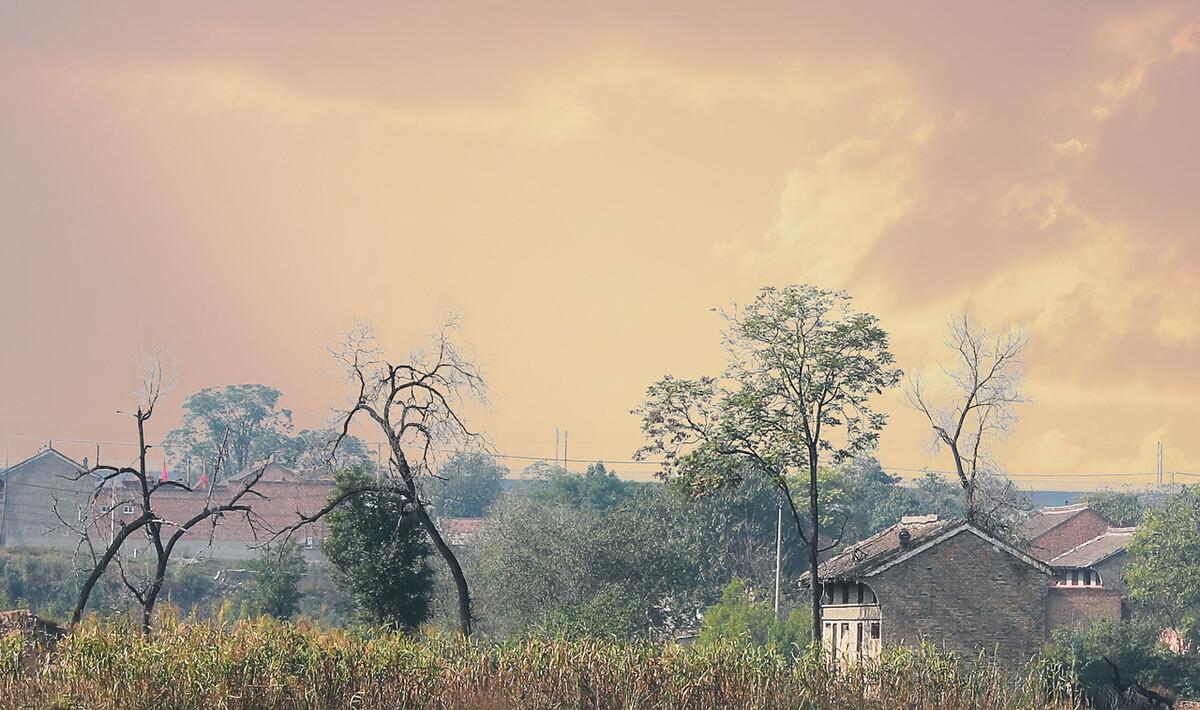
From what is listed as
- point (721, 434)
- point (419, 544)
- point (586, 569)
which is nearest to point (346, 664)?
point (419, 544)

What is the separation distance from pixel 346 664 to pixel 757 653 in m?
8.66

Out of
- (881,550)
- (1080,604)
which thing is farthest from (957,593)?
(1080,604)

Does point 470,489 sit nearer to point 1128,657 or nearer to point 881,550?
point 1128,657

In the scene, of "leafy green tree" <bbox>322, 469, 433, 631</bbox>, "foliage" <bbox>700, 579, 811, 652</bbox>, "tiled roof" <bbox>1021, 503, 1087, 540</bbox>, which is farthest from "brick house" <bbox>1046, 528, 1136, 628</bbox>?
"leafy green tree" <bbox>322, 469, 433, 631</bbox>

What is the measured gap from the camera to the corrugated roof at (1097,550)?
93062 mm

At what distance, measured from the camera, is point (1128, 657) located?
68.9 m

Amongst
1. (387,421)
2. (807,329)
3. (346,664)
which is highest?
(807,329)

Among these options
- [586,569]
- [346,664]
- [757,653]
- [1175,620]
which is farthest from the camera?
[1175,620]

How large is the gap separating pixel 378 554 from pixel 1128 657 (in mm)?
37616

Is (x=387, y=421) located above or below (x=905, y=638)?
above

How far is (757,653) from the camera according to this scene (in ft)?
98.8

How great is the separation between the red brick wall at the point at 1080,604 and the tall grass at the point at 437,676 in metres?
59.4

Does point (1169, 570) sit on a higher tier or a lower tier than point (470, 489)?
lower

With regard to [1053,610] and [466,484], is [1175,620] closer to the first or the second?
[1053,610]
